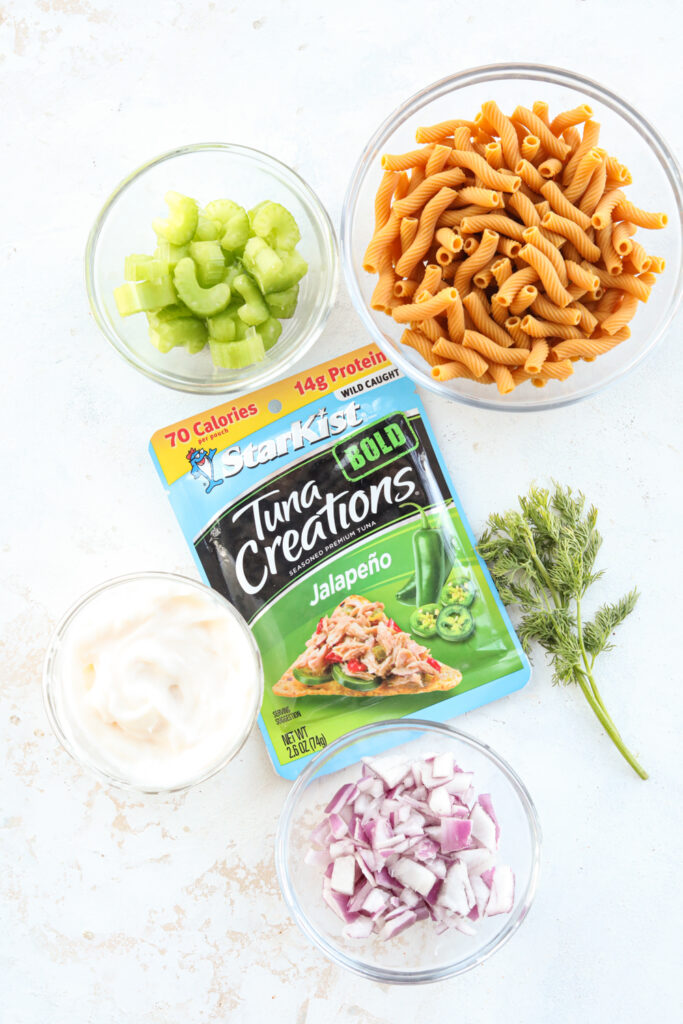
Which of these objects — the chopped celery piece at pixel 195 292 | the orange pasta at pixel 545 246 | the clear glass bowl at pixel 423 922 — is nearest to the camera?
the orange pasta at pixel 545 246

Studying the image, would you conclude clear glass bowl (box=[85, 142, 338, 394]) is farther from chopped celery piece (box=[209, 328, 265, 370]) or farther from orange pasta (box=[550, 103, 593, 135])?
orange pasta (box=[550, 103, 593, 135])

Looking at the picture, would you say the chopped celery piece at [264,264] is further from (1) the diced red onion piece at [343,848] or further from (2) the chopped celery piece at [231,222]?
(1) the diced red onion piece at [343,848]

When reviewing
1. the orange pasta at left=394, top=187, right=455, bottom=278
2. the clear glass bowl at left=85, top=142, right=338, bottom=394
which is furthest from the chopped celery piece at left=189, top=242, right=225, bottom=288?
the orange pasta at left=394, top=187, right=455, bottom=278

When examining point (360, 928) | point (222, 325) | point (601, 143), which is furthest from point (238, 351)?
point (360, 928)

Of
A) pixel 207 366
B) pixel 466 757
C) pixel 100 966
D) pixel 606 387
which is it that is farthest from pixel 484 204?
pixel 100 966

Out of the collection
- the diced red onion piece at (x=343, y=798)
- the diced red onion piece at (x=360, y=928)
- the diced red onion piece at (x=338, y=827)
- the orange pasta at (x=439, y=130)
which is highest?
the orange pasta at (x=439, y=130)

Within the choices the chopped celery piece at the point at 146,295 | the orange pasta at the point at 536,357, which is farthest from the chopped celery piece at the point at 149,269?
the orange pasta at the point at 536,357
